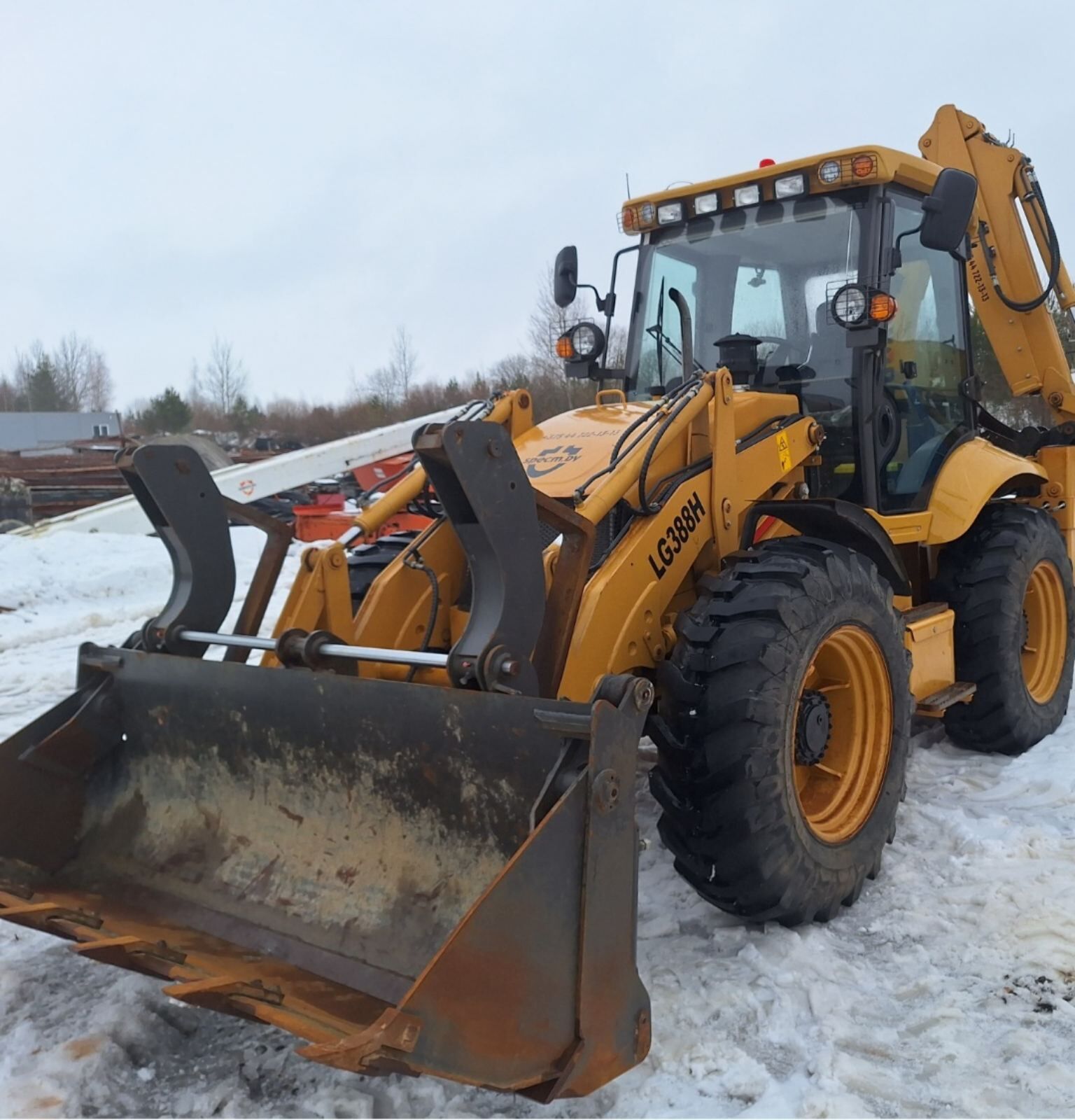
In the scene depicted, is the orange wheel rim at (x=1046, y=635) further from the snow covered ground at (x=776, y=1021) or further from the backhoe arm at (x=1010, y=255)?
the snow covered ground at (x=776, y=1021)

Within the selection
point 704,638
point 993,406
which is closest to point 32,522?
point 993,406

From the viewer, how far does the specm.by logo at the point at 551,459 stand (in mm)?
3949

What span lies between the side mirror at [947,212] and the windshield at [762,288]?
1.73ft

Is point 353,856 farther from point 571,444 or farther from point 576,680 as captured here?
point 571,444

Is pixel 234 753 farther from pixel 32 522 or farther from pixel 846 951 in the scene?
pixel 32 522

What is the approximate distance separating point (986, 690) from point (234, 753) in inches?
140

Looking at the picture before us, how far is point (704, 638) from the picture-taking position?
10.9 feet

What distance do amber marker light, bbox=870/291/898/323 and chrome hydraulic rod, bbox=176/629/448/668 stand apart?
7.32 ft

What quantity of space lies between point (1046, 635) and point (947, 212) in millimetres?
2777

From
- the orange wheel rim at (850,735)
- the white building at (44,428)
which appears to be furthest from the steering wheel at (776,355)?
the white building at (44,428)

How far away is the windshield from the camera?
15.1ft

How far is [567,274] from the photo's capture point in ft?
16.9

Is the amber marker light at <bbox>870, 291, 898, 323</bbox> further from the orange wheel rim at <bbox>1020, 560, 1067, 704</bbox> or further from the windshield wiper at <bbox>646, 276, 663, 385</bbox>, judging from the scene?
the orange wheel rim at <bbox>1020, 560, 1067, 704</bbox>

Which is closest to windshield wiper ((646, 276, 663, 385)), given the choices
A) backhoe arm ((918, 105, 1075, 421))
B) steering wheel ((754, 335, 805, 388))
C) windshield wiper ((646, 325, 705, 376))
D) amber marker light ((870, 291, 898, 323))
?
windshield wiper ((646, 325, 705, 376))
